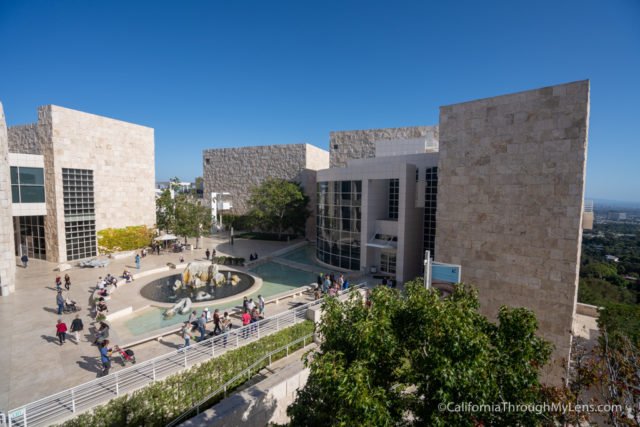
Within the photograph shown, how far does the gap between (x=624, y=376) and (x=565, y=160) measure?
30.9 ft

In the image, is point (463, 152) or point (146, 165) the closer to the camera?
point (463, 152)

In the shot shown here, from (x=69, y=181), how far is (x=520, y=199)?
118 ft

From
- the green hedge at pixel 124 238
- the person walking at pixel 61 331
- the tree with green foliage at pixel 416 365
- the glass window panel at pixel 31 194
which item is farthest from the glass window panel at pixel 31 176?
the tree with green foliage at pixel 416 365

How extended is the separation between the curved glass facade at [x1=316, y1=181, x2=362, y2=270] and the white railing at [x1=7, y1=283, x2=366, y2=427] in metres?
12.4

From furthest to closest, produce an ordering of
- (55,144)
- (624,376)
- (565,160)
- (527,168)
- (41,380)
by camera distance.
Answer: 1. (55,144)
2. (527,168)
3. (565,160)
4. (41,380)
5. (624,376)

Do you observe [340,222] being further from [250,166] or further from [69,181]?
[250,166]

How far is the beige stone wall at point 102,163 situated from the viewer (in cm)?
2691

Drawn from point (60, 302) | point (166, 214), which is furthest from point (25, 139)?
point (60, 302)

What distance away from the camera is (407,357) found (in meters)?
6.19

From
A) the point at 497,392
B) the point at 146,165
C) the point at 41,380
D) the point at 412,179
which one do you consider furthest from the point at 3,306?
the point at 412,179

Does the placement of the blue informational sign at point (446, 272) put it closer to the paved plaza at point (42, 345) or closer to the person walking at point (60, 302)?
the paved plaza at point (42, 345)

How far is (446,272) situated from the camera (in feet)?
44.7

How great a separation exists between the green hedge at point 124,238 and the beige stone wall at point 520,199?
31.2 m

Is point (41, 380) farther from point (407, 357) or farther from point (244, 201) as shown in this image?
point (244, 201)
